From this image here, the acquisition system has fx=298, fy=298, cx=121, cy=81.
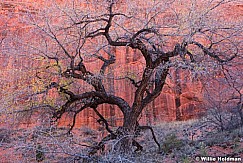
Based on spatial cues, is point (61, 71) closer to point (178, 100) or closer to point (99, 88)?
point (99, 88)

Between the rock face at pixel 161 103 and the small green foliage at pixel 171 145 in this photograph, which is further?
the rock face at pixel 161 103

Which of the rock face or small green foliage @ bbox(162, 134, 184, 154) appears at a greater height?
the rock face

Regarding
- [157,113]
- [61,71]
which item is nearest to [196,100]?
[157,113]

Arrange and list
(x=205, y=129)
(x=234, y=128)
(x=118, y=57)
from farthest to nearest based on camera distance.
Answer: (x=118, y=57)
(x=205, y=129)
(x=234, y=128)

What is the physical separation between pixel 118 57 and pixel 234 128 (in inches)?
527

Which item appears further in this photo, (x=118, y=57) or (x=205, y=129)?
(x=118, y=57)

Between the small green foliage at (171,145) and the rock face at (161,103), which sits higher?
the rock face at (161,103)

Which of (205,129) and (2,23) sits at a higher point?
(2,23)

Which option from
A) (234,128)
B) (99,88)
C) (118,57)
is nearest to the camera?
(99,88)

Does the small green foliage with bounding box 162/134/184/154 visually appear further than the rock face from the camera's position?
No

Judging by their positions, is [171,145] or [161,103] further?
[161,103]

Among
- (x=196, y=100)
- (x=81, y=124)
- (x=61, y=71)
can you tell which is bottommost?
(x=81, y=124)

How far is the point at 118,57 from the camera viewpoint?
22875 mm

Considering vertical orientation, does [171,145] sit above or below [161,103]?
below
